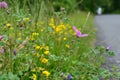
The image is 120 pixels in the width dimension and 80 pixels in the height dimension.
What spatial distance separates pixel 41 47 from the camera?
2.69m

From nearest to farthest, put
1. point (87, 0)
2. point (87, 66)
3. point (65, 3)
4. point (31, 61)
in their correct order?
point (31, 61)
point (87, 66)
point (65, 3)
point (87, 0)

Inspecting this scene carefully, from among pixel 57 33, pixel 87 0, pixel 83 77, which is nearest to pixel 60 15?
pixel 57 33

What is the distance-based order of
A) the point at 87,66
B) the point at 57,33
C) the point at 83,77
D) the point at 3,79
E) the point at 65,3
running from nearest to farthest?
the point at 3,79, the point at 83,77, the point at 87,66, the point at 57,33, the point at 65,3

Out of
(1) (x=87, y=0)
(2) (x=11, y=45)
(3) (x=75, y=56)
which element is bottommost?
(1) (x=87, y=0)

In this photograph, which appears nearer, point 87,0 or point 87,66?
point 87,66

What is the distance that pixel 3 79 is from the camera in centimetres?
193

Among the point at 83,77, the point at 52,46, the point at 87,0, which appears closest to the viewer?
the point at 83,77

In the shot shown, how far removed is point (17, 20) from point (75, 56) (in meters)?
0.67

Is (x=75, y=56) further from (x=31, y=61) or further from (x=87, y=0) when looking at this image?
(x=87, y=0)

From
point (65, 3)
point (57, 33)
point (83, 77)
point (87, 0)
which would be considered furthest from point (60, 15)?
point (87, 0)

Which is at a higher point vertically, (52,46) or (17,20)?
(17,20)

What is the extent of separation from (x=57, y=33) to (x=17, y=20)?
0.70 meters

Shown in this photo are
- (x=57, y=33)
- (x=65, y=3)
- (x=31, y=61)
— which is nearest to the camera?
(x=31, y=61)

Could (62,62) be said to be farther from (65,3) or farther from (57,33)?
(65,3)
